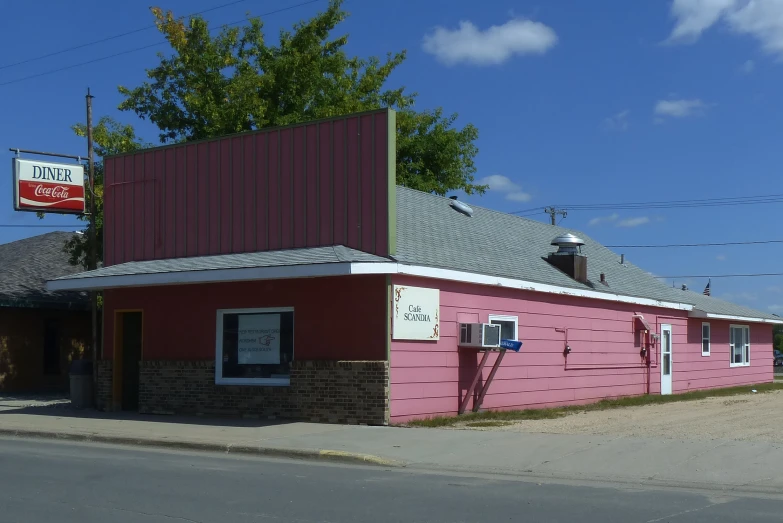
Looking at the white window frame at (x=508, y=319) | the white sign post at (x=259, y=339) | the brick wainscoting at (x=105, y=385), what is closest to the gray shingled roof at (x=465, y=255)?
the white window frame at (x=508, y=319)

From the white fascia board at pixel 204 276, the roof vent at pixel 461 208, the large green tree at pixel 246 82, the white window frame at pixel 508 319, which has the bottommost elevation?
the white window frame at pixel 508 319

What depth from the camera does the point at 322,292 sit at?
56.7 feet

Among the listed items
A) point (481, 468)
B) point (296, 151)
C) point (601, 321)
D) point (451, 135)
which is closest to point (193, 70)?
point (451, 135)

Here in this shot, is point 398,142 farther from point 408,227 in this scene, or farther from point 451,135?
point 408,227

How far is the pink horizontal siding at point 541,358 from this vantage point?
56.4ft

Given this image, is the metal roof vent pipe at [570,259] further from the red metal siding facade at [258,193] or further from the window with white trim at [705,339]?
the window with white trim at [705,339]

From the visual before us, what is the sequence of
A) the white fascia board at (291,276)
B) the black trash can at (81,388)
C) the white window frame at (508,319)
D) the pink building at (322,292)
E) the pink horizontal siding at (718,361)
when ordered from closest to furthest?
the white fascia board at (291,276) → the pink building at (322,292) → the white window frame at (508,319) → the black trash can at (81,388) → the pink horizontal siding at (718,361)

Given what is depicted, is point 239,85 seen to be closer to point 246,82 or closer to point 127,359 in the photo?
point 246,82

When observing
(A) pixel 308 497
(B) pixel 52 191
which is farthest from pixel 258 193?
(A) pixel 308 497

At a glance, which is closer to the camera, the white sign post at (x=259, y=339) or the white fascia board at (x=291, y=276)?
the white fascia board at (x=291, y=276)

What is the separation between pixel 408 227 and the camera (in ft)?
63.2

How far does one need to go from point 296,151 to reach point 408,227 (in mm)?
2806

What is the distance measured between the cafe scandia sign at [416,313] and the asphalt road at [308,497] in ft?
14.3

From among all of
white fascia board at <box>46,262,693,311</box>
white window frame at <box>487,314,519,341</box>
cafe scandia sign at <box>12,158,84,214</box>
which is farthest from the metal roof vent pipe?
cafe scandia sign at <box>12,158,84,214</box>
